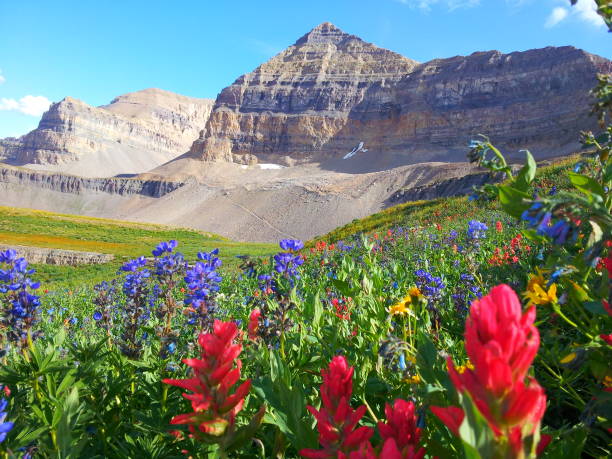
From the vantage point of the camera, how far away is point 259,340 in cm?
275

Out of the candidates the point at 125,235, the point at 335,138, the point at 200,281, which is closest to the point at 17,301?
the point at 200,281

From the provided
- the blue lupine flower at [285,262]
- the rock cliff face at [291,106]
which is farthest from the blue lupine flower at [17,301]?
the rock cliff face at [291,106]

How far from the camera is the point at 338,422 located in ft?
2.50

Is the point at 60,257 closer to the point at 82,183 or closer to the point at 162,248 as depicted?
the point at 162,248

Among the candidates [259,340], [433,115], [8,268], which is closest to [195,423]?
[259,340]

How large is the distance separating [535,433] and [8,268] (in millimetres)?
3104

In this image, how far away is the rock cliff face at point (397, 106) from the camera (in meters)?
85.1

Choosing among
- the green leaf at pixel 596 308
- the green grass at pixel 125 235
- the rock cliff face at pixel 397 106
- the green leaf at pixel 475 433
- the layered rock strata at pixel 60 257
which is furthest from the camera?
the rock cliff face at pixel 397 106

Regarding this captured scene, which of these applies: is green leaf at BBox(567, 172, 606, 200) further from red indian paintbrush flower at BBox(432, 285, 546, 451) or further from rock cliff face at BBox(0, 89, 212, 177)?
rock cliff face at BBox(0, 89, 212, 177)

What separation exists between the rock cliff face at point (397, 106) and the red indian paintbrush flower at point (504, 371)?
288 ft

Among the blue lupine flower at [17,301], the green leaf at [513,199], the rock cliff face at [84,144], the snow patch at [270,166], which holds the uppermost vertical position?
the rock cliff face at [84,144]

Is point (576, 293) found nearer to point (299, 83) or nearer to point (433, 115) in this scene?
point (433, 115)

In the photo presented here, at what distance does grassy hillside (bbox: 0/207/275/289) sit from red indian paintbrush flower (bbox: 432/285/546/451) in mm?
26546

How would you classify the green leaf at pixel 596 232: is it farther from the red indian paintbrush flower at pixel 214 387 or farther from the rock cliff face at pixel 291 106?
the rock cliff face at pixel 291 106
